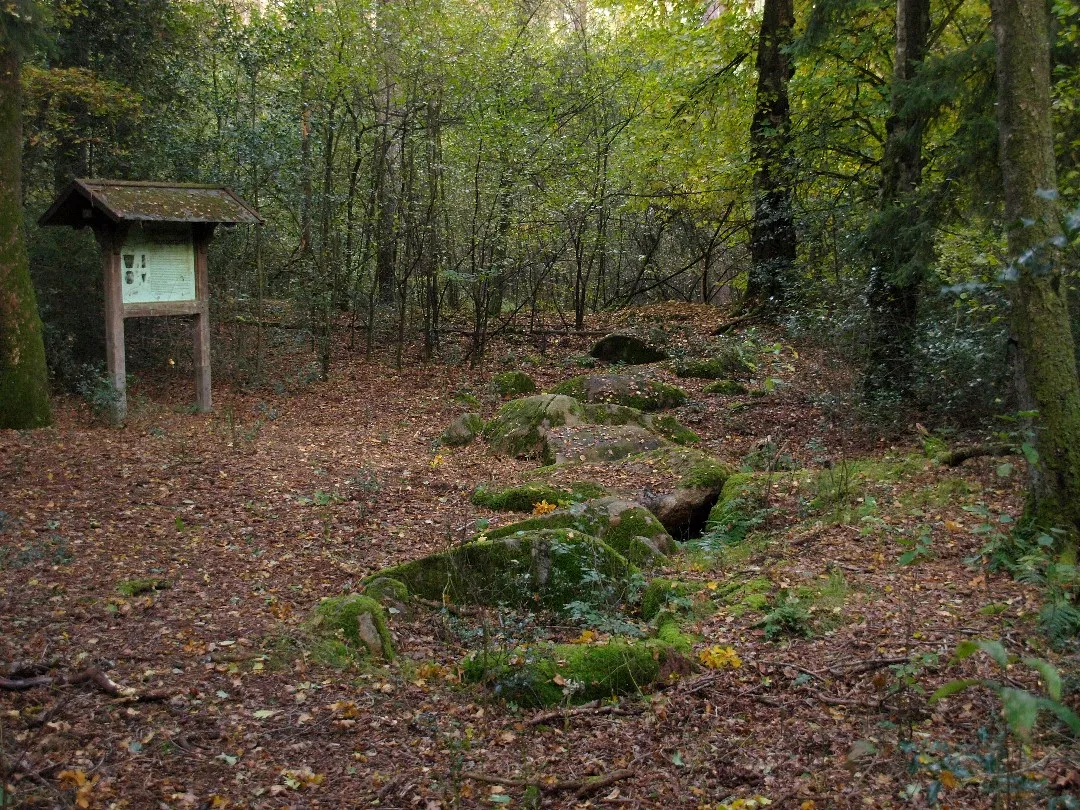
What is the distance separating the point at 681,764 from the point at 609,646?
1005 mm

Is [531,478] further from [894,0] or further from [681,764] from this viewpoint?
[894,0]

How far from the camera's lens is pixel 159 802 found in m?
3.50

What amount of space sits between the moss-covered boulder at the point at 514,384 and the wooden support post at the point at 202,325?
4.38 meters

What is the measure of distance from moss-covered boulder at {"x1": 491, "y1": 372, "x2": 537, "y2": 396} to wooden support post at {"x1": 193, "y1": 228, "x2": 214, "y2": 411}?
438cm

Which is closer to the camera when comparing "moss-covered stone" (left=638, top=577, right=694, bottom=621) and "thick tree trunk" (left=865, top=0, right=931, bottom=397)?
"moss-covered stone" (left=638, top=577, right=694, bottom=621)

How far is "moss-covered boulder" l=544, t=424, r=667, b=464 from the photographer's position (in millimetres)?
9508

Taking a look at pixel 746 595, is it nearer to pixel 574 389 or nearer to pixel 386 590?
pixel 386 590

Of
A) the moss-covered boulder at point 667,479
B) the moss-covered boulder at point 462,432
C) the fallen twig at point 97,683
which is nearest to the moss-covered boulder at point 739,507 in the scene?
the moss-covered boulder at point 667,479

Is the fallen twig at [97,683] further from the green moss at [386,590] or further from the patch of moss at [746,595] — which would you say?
the patch of moss at [746,595]

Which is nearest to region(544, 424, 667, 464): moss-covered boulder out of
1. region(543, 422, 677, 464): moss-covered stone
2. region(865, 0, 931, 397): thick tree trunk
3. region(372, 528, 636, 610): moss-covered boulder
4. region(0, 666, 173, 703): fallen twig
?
region(543, 422, 677, 464): moss-covered stone

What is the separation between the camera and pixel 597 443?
31.9 feet

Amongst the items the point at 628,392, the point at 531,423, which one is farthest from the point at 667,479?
the point at 628,392

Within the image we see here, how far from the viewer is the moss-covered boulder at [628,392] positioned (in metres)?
12.1

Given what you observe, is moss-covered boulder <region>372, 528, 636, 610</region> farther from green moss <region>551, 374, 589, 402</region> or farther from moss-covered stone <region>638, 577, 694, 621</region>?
green moss <region>551, 374, 589, 402</region>
